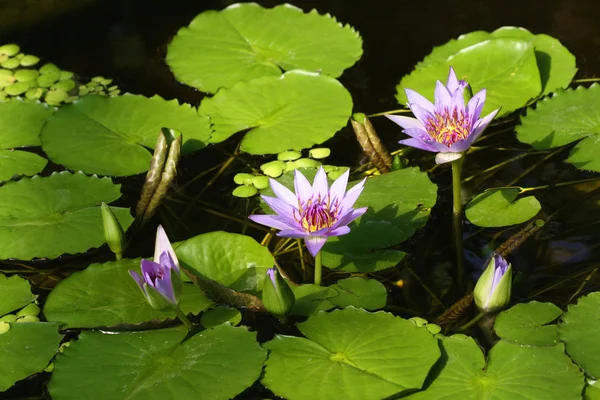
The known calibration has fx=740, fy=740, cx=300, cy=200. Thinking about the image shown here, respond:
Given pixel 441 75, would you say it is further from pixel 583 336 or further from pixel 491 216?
pixel 583 336

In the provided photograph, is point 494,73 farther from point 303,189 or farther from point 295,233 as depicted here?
point 295,233

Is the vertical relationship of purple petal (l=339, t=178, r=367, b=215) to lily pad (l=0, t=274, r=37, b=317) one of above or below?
above

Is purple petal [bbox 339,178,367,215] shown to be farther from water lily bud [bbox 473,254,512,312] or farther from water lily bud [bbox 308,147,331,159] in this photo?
water lily bud [bbox 308,147,331,159]

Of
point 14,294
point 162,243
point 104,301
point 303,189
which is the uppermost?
point 303,189

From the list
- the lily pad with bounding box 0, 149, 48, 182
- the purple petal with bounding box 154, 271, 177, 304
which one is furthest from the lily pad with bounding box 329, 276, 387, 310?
the lily pad with bounding box 0, 149, 48, 182

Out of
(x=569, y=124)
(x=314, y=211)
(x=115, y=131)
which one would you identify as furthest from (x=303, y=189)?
(x=569, y=124)
